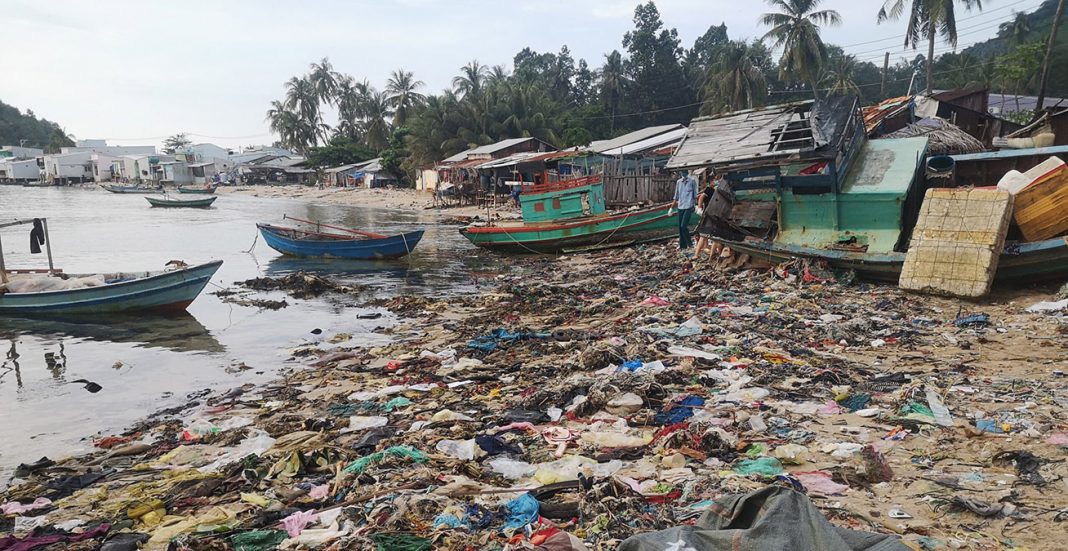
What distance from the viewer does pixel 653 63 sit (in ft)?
170

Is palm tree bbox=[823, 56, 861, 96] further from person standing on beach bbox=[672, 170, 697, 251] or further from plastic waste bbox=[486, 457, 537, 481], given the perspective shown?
→ plastic waste bbox=[486, 457, 537, 481]

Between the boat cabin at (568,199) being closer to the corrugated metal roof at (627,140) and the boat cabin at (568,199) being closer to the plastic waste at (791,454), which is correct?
the corrugated metal roof at (627,140)

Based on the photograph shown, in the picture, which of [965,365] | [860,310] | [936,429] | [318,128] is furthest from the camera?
[318,128]

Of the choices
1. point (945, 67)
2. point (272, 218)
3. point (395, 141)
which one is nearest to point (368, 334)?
point (272, 218)

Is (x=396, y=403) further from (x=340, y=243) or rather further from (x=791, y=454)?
(x=340, y=243)

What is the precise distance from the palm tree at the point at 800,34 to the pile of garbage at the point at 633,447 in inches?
1222

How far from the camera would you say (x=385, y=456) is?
16.0 feet

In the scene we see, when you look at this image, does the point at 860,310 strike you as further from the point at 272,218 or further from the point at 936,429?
the point at 272,218

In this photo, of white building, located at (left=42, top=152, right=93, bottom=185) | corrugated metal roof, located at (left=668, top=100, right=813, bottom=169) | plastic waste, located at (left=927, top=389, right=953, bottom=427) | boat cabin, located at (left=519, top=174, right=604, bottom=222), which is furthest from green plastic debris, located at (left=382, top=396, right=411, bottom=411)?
white building, located at (left=42, top=152, right=93, bottom=185)

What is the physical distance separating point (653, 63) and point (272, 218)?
104 ft

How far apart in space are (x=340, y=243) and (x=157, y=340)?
26.2ft

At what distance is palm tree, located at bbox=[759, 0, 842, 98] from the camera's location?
35250 millimetres

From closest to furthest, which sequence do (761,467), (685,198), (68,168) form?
(761,467) < (685,198) < (68,168)

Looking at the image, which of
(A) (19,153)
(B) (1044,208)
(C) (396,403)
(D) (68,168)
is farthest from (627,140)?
(A) (19,153)
